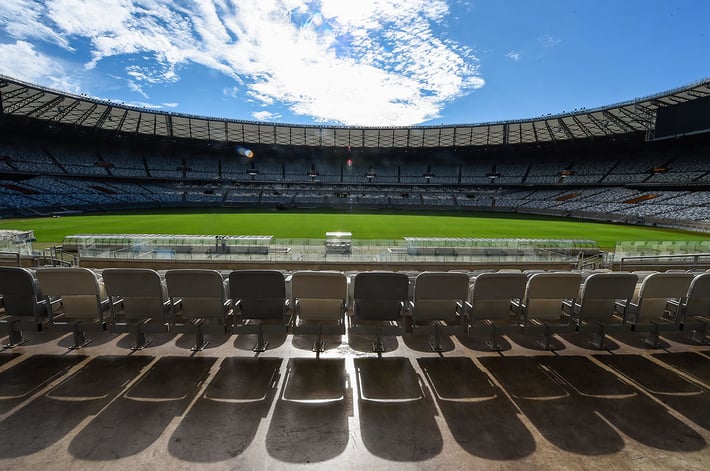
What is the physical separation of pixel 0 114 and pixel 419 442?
68517mm

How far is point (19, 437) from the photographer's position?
9.39 feet

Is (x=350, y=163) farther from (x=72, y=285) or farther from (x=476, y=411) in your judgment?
(x=476, y=411)

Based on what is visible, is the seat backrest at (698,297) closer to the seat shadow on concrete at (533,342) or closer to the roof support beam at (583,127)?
the seat shadow on concrete at (533,342)

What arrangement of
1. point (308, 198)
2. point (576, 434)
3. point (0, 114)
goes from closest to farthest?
point (576, 434)
point (0, 114)
point (308, 198)

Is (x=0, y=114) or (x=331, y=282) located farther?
(x=0, y=114)

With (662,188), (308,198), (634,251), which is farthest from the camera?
(308,198)

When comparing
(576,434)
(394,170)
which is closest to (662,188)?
(394,170)

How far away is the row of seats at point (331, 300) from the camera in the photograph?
418 centimetres

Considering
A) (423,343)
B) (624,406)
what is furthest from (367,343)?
(624,406)

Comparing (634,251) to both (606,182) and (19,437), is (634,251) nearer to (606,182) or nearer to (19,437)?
(19,437)

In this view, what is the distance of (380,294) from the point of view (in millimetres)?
4316

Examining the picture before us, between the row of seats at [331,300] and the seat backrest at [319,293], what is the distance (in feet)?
0.04

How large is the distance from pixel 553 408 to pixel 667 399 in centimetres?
139

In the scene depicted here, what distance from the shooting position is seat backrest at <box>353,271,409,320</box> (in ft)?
13.9
